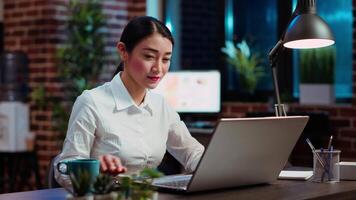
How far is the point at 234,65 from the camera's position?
535 centimetres

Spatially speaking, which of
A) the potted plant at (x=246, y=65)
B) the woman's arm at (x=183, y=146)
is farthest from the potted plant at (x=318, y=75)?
the woman's arm at (x=183, y=146)

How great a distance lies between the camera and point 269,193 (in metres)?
2.11

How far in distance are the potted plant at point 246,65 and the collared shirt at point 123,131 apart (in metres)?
2.63

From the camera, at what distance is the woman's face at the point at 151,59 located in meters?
2.34

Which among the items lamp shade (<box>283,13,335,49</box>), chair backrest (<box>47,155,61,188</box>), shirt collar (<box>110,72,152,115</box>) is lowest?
chair backrest (<box>47,155,61,188</box>)

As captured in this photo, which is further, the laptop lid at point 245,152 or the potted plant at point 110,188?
the laptop lid at point 245,152

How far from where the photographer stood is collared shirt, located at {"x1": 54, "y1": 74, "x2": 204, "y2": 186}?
2.33 meters

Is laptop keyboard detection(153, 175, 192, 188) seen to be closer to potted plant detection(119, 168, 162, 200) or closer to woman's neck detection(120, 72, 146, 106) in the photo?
woman's neck detection(120, 72, 146, 106)

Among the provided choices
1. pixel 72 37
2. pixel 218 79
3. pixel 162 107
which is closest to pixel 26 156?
pixel 72 37

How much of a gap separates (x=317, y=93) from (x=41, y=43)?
6.95 ft

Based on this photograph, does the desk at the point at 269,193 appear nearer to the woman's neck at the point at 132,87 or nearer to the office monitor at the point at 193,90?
the woman's neck at the point at 132,87

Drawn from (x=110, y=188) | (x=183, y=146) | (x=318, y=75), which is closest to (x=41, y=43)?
(x=318, y=75)

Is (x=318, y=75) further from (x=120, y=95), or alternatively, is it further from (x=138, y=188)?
(x=138, y=188)

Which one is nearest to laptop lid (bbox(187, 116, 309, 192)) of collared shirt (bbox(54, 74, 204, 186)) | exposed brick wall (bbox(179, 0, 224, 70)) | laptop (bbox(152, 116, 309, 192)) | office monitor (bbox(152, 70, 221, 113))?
laptop (bbox(152, 116, 309, 192))
